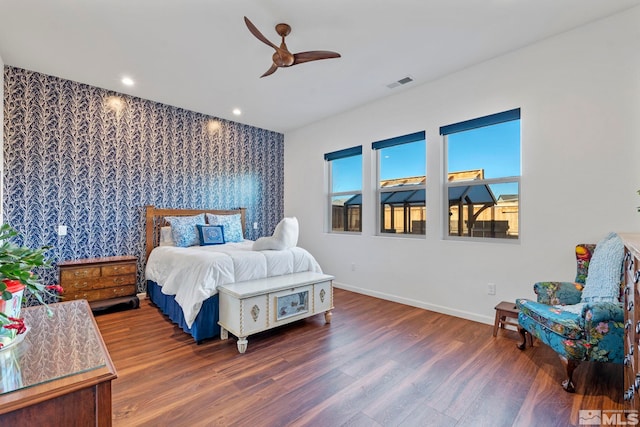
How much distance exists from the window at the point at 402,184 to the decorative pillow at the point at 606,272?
1.72 meters

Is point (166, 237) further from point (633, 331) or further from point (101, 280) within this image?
point (633, 331)

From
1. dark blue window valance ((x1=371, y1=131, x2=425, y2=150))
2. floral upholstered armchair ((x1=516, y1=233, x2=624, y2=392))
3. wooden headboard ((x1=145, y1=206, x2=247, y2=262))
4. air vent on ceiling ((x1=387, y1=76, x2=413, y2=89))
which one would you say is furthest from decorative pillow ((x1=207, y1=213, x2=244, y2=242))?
floral upholstered armchair ((x1=516, y1=233, x2=624, y2=392))

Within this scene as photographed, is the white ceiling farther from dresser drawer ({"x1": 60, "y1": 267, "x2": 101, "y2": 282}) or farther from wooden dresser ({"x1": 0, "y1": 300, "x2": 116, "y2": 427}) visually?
wooden dresser ({"x1": 0, "y1": 300, "x2": 116, "y2": 427})

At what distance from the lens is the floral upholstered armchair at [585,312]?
1.79 m

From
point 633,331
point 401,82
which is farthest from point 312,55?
point 633,331

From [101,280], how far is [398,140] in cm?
407

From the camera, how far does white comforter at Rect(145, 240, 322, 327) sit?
2.67 m

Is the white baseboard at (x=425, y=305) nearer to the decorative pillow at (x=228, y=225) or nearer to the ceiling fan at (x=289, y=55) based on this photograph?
the decorative pillow at (x=228, y=225)

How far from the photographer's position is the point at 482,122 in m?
3.19

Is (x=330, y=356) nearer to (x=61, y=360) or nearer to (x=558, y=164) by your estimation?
(x=61, y=360)

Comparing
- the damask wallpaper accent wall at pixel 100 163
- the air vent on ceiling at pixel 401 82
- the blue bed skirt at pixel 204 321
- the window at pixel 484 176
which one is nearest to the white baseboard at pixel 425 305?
the window at pixel 484 176

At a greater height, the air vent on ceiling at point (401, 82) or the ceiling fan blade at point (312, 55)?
the air vent on ceiling at point (401, 82)

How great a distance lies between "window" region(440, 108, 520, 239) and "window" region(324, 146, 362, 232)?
1403 millimetres

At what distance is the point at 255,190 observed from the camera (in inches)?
210
